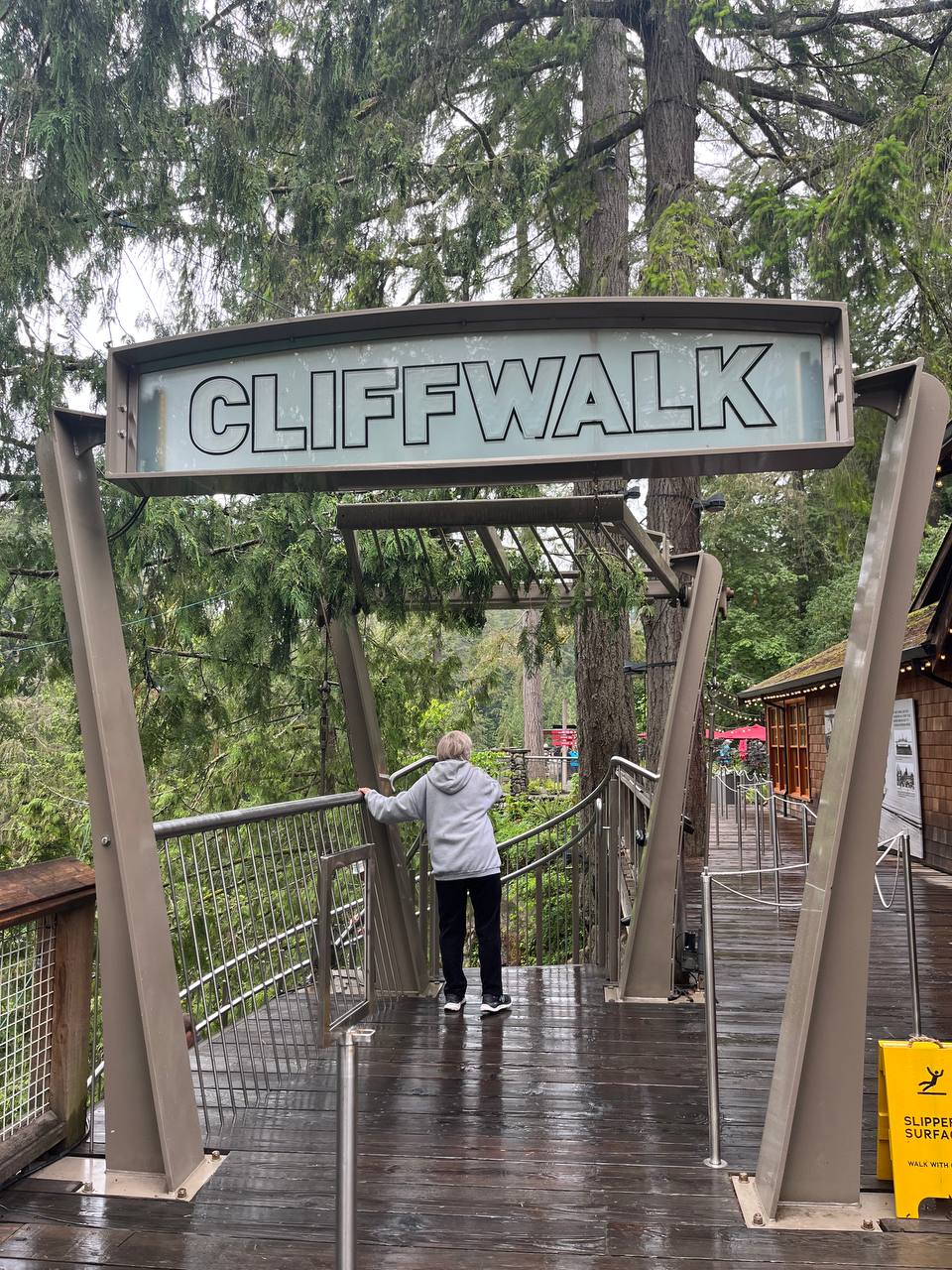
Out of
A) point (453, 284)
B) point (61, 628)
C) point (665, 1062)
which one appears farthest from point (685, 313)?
point (453, 284)

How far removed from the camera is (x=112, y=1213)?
10.8ft

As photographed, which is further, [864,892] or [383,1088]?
[383,1088]

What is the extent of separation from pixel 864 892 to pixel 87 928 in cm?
280

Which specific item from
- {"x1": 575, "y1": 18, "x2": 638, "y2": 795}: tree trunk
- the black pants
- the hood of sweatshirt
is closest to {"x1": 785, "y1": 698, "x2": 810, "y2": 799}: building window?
{"x1": 575, "y1": 18, "x2": 638, "y2": 795}: tree trunk

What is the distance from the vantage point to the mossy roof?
12.7m

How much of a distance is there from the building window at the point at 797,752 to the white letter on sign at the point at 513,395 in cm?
2262

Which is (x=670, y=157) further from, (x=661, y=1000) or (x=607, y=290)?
(x=661, y=1000)

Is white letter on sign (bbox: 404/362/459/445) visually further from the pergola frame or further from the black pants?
the black pants

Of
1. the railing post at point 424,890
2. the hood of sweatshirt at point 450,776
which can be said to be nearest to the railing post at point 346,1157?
the hood of sweatshirt at point 450,776

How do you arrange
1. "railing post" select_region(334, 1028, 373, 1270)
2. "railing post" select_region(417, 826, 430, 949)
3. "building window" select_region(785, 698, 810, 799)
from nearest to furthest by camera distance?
1. "railing post" select_region(334, 1028, 373, 1270)
2. "railing post" select_region(417, 826, 430, 949)
3. "building window" select_region(785, 698, 810, 799)

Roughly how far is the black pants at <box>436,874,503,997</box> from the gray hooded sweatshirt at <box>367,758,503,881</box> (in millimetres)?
100

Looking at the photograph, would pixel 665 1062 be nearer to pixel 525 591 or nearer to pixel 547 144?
pixel 525 591

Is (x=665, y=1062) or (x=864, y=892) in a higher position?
(x=864, y=892)

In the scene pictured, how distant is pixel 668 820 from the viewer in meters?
5.84
